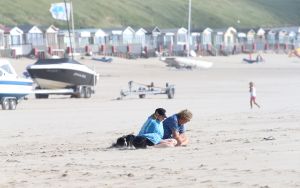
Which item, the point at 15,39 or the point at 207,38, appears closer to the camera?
the point at 15,39

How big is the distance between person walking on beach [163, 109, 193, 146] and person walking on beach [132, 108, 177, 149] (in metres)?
0.17

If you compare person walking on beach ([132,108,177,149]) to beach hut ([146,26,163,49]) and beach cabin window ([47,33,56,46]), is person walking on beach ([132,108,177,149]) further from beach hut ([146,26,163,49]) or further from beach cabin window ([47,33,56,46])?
beach hut ([146,26,163,49])

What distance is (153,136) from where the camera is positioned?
14.4m

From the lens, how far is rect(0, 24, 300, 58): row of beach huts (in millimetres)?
69538

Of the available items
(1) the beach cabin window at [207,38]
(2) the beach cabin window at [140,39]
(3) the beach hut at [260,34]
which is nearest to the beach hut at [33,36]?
(2) the beach cabin window at [140,39]

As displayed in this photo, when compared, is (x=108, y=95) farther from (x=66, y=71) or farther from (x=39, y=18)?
(x=39, y=18)

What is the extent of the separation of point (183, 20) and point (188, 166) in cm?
10630

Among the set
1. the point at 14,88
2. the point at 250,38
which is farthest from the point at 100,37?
the point at 14,88

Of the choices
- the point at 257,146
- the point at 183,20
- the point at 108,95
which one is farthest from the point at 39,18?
the point at 257,146

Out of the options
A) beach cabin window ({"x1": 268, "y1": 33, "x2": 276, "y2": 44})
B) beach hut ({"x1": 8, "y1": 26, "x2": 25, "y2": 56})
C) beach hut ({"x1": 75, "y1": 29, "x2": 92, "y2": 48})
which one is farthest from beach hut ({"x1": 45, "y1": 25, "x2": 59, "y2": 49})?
beach cabin window ({"x1": 268, "y1": 33, "x2": 276, "y2": 44})

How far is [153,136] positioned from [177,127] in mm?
594

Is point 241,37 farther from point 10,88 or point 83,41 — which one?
point 10,88

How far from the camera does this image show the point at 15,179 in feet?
36.6

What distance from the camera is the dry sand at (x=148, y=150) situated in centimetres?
1090
